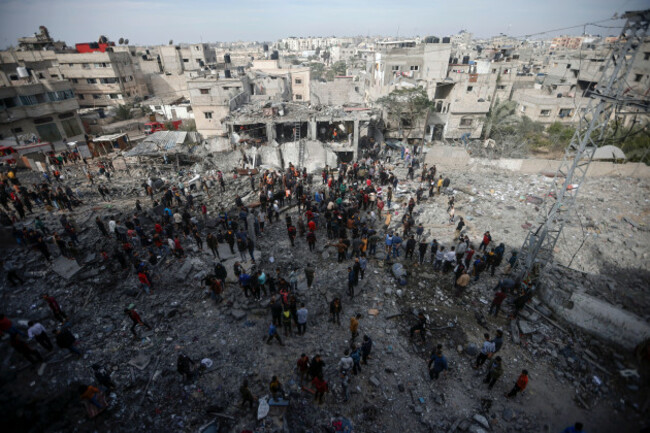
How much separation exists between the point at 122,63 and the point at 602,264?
2057 inches

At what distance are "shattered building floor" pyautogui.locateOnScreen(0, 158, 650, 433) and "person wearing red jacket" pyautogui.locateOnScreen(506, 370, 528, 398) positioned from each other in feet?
1.07

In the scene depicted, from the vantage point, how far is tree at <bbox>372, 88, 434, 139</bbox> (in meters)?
27.3

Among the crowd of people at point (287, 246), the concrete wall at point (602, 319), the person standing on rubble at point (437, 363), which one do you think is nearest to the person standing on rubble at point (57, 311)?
the crowd of people at point (287, 246)

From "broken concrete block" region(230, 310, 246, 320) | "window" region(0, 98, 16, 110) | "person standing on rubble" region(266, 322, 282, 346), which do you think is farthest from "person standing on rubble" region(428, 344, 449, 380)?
"window" region(0, 98, 16, 110)

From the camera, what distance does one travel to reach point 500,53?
38625mm

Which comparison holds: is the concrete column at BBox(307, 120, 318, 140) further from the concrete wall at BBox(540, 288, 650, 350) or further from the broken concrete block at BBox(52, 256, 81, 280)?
the concrete wall at BBox(540, 288, 650, 350)

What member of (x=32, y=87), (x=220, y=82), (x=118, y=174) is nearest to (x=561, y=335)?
(x=118, y=174)

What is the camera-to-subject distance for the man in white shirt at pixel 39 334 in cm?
820

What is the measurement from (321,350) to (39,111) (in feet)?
113

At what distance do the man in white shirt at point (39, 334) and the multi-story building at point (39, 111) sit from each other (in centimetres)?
2550

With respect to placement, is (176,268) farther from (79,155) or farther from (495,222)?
(79,155)

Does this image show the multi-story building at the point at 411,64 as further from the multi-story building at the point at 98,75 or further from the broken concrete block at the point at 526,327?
the multi-story building at the point at 98,75

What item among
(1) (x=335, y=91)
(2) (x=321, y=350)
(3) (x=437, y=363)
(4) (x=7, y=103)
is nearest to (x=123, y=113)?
(4) (x=7, y=103)

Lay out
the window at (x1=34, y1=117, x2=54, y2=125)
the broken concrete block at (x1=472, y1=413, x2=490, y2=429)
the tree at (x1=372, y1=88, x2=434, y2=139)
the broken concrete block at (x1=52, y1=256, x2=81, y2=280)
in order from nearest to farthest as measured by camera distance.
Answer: the broken concrete block at (x1=472, y1=413, x2=490, y2=429) < the broken concrete block at (x1=52, y1=256, x2=81, y2=280) < the tree at (x1=372, y1=88, x2=434, y2=139) < the window at (x1=34, y1=117, x2=54, y2=125)
